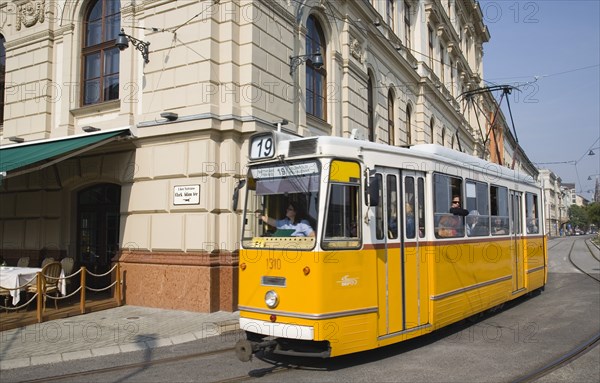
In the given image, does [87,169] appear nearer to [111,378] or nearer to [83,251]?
[83,251]

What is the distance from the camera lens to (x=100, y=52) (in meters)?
13.2

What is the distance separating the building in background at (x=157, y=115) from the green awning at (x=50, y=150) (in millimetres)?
49

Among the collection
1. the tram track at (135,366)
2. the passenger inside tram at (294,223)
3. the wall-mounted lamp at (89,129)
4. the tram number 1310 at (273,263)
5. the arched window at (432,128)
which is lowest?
the tram track at (135,366)

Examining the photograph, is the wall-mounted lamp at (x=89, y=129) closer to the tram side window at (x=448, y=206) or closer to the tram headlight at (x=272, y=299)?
the tram headlight at (x=272, y=299)

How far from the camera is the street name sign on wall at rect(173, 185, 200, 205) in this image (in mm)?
10773

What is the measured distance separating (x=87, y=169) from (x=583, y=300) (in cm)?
1248

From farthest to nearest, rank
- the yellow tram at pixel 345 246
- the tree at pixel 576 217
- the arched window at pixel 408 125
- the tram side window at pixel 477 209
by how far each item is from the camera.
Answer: the tree at pixel 576 217 < the arched window at pixel 408 125 < the tram side window at pixel 477 209 < the yellow tram at pixel 345 246

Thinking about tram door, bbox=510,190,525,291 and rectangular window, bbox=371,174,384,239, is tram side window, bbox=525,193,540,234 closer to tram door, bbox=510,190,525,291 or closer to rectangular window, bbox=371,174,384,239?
tram door, bbox=510,190,525,291

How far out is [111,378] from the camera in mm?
6277

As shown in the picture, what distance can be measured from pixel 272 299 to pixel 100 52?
9.83 meters

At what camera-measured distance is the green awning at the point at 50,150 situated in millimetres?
10469

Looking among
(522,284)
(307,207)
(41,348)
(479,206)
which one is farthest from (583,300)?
(41,348)

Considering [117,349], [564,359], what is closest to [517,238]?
[564,359]

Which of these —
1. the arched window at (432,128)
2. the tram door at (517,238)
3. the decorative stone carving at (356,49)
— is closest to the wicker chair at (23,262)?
the decorative stone carving at (356,49)
